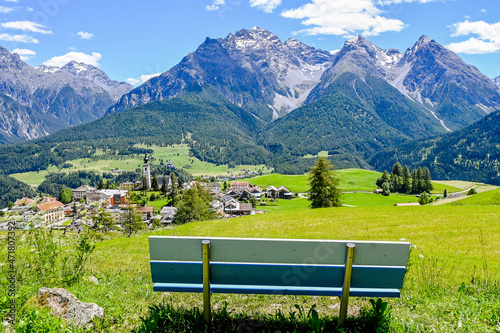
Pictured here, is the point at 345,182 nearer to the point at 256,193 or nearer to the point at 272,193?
the point at 272,193

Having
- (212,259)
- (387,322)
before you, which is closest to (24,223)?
(212,259)

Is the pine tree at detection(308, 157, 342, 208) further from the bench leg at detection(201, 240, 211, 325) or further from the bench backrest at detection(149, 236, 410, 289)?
the bench leg at detection(201, 240, 211, 325)

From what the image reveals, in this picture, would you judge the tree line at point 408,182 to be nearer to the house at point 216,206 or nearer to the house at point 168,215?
the house at point 216,206

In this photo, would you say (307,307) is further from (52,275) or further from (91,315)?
(52,275)

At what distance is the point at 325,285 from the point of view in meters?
4.96

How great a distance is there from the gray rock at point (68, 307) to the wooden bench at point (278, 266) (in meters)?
1.28

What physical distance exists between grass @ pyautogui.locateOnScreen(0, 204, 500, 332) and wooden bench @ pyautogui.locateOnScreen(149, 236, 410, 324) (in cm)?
105

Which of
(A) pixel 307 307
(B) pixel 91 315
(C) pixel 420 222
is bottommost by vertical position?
(C) pixel 420 222

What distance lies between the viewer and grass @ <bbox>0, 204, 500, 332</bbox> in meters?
5.38

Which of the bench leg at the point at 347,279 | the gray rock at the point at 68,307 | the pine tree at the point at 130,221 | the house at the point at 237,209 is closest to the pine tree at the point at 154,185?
the house at the point at 237,209

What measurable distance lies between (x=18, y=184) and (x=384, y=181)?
204517mm

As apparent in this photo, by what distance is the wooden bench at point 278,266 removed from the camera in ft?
15.1

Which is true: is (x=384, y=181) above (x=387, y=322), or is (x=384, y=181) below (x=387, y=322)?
below

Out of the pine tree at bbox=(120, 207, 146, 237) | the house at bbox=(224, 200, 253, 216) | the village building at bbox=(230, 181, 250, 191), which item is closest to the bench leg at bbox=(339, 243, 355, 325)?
the pine tree at bbox=(120, 207, 146, 237)
